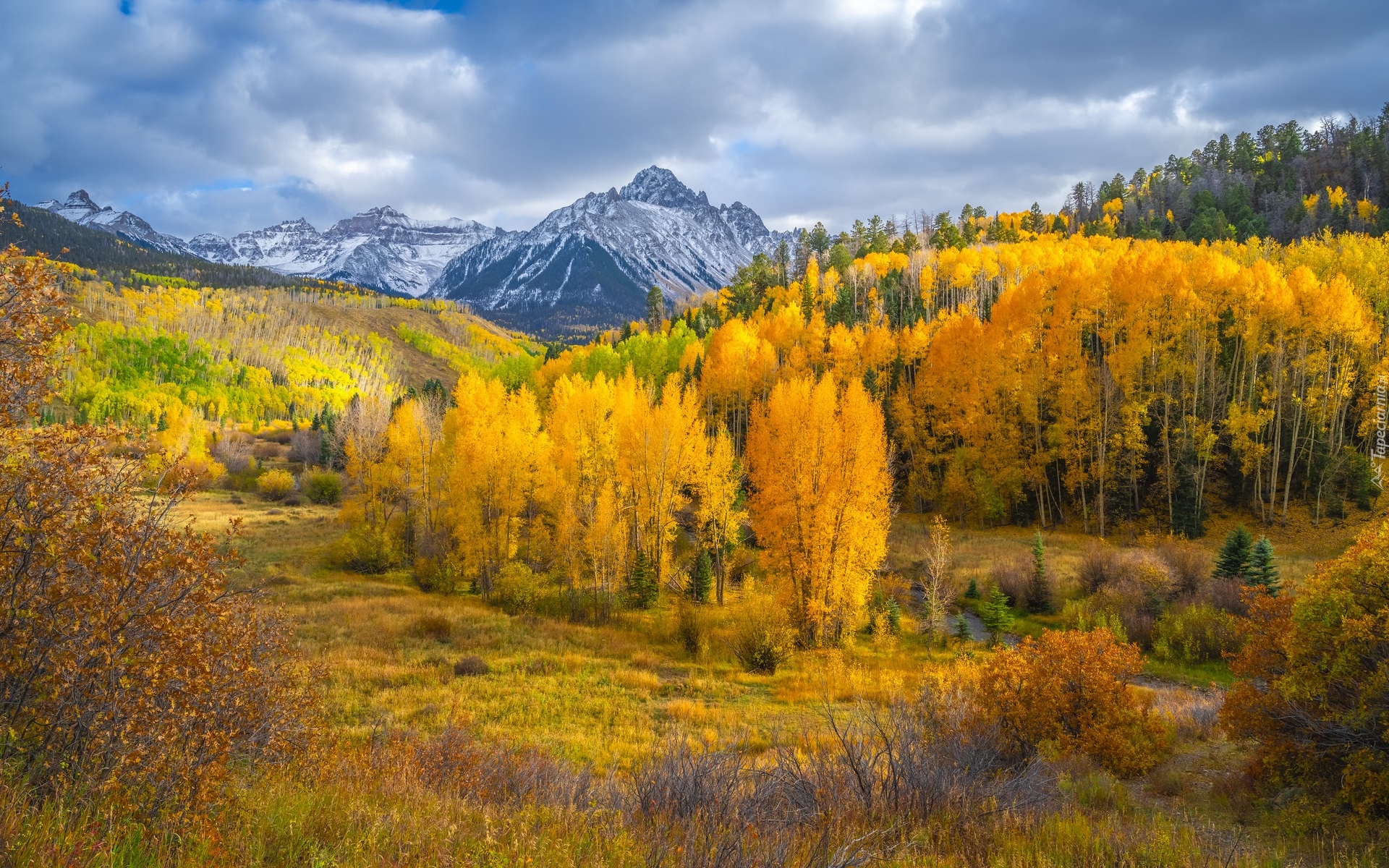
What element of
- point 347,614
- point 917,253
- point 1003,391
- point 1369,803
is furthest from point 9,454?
point 917,253

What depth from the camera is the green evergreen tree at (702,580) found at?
30.7m

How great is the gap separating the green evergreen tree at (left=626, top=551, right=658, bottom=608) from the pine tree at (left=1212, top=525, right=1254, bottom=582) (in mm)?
24084

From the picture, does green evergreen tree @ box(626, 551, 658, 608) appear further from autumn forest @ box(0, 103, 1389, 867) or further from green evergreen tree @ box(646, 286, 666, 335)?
green evergreen tree @ box(646, 286, 666, 335)

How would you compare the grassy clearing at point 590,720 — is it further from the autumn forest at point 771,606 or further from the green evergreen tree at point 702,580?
the green evergreen tree at point 702,580

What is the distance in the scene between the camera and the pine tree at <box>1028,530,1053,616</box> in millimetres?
27625

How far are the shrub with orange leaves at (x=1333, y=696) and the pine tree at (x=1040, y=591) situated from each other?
19.2 metres

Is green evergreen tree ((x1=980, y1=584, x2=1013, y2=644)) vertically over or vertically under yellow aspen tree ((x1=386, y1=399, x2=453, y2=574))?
under

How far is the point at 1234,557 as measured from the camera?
24625 millimetres

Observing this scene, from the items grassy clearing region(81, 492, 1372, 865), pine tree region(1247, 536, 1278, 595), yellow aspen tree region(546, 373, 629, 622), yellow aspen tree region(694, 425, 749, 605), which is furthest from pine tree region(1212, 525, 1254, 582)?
yellow aspen tree region(546, 373, 629, 622)

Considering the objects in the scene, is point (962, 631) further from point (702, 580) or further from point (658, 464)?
point (658, 464)

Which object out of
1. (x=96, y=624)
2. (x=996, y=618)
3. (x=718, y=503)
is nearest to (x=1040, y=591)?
(x=996, y=618)

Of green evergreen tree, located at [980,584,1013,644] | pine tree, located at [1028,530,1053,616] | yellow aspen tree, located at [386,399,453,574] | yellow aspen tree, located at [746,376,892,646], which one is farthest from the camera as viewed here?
yellow aspen tree, located at [386,399,453,574]

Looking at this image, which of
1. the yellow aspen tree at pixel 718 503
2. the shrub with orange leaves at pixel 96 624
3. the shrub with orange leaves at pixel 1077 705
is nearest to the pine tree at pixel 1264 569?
the shrub with orange leaves at pixel 1077 705

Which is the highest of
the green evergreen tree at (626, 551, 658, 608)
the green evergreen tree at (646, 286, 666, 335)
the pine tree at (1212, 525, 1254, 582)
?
the green evergreen tree at (646, 286, 666, 335)
